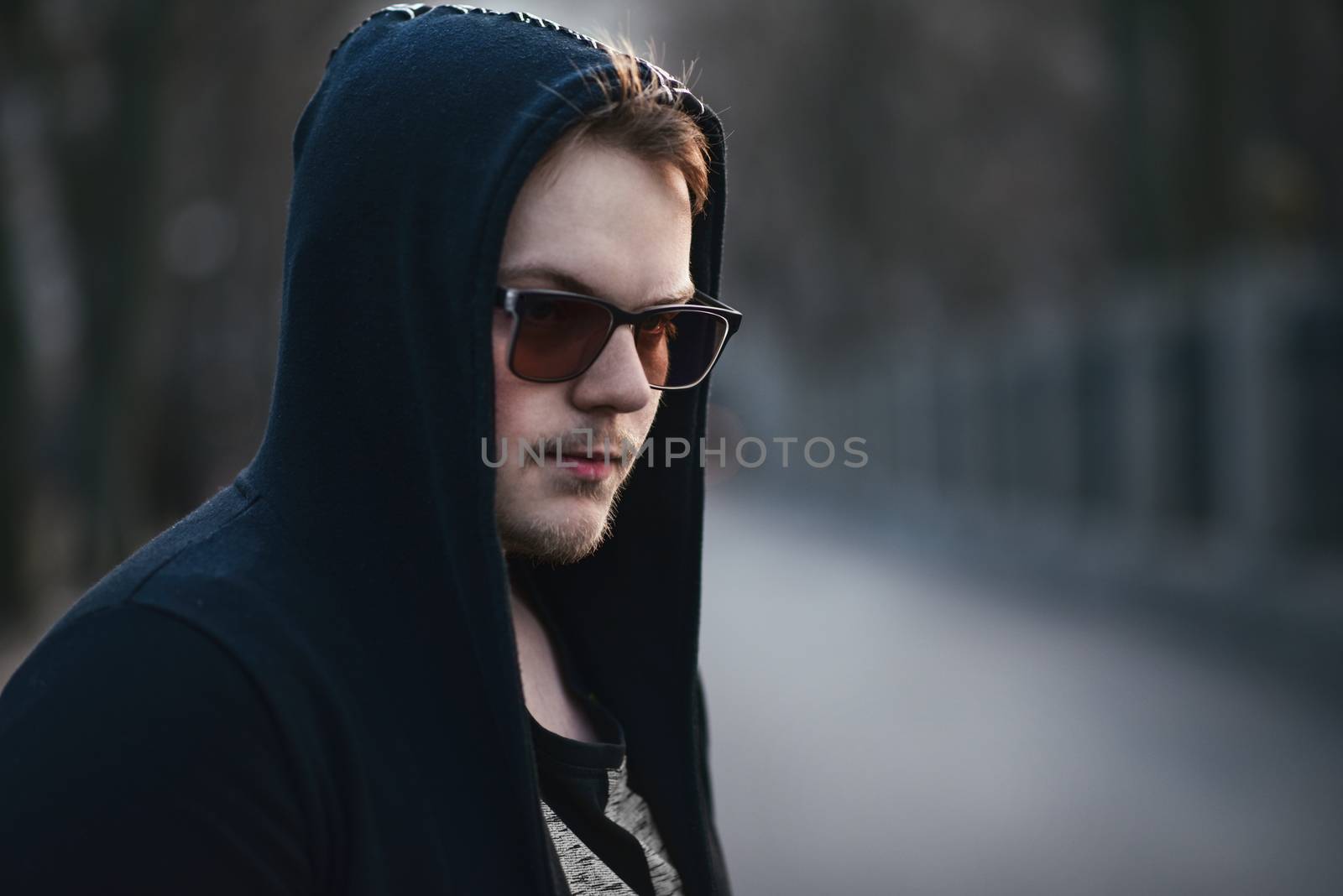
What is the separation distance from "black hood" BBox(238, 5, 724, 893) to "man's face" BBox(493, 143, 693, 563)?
10 cm

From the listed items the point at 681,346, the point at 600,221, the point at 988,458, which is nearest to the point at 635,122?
the point at 600,221

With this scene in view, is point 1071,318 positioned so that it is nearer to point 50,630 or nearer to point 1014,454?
point 1014,454

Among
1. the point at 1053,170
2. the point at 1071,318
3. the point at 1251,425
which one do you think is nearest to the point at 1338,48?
the point at 1071,318

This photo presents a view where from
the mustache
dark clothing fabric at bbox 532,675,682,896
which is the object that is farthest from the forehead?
dark clothing fabric at bbox 532,675,682,896

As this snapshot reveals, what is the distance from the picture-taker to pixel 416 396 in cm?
156

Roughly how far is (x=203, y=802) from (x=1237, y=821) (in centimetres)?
592

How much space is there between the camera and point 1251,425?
A: 1205 cm

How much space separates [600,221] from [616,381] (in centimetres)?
21

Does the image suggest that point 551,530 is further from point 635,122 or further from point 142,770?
point 142,770

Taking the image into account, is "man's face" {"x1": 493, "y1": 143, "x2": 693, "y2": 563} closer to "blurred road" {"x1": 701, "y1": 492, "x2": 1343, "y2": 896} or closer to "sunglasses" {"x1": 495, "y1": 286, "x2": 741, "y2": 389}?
"sunglasses" {"x1": 495, "y1": 286, "x2": 741, "y2": 389}

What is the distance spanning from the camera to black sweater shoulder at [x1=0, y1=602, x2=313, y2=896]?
1.26 meters

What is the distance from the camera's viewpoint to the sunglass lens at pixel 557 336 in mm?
1668

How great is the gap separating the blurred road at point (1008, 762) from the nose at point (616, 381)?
12.8 feet

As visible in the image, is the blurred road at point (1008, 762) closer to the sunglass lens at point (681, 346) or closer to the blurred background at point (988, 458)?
the blurred background at point (988, 458)
